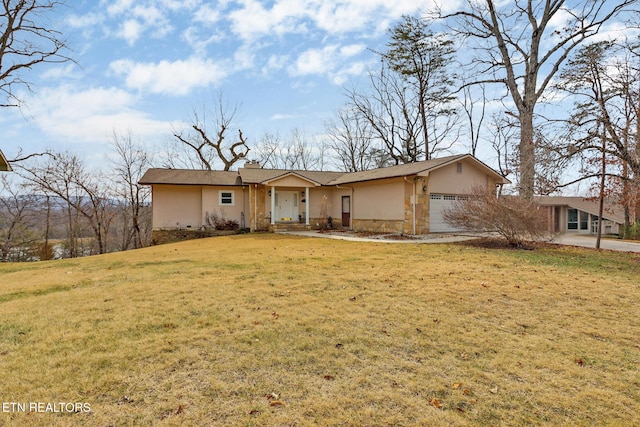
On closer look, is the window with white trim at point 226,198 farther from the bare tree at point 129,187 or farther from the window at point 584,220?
the window at point 584,220

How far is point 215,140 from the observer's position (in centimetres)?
3200

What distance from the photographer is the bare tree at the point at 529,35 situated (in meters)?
15.4

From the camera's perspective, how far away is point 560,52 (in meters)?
17.2

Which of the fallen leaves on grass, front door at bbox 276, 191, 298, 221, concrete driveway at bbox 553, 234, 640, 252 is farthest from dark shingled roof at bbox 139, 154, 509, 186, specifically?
→ the fallen leaves on grass

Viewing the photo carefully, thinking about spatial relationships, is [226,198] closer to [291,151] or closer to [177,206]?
[177,206]

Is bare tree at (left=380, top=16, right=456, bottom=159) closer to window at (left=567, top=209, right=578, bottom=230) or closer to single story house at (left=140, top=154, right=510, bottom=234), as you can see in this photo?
single story house at (left=140, top=154, right=510, bottom=234)

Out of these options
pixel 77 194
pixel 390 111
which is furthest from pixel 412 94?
pixel 77 194

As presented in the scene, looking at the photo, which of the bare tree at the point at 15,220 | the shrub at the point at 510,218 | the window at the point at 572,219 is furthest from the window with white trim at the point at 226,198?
the window at the point at 572,219

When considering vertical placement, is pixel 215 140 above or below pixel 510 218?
above

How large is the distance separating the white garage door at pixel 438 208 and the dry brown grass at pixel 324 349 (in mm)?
9937

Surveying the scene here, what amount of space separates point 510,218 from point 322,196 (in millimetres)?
12299

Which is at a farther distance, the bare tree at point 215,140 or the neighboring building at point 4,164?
the bare tree at point 215,140

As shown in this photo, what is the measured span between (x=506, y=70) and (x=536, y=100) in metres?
2.42

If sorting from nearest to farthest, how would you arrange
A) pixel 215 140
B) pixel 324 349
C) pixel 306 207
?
pixel 324 349 → pixel 306 207 → pixel 215 140
